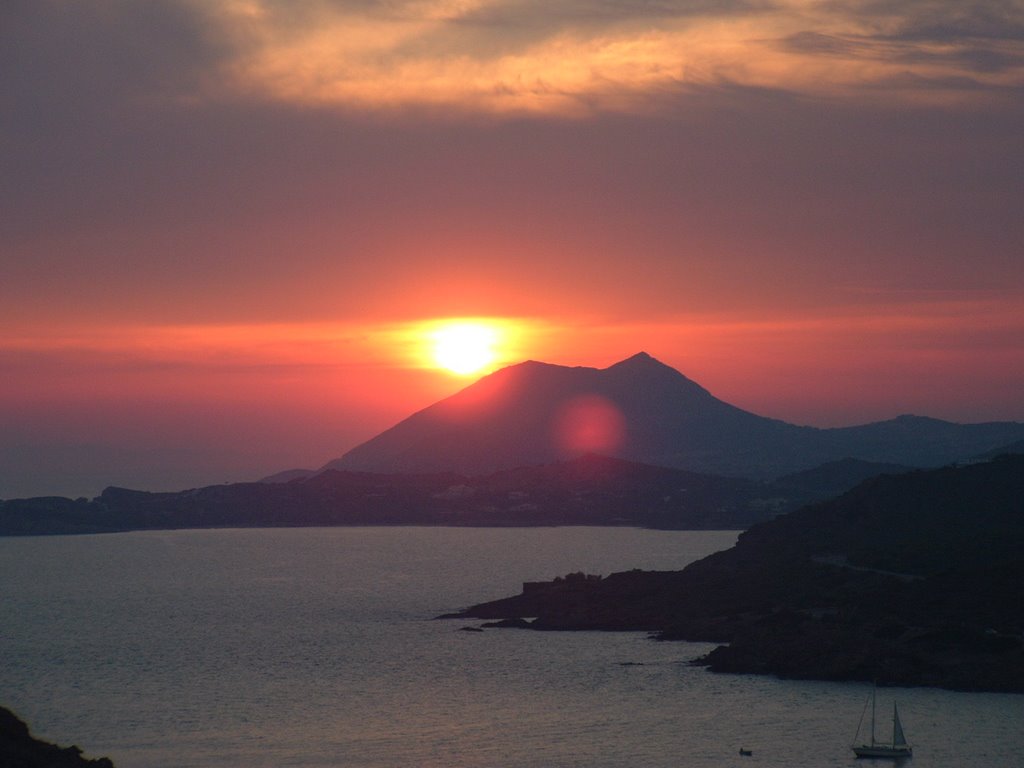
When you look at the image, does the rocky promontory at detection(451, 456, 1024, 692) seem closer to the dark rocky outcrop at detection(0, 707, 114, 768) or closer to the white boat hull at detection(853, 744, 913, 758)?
the white boat hull at detection(853, 744, 913, 758)

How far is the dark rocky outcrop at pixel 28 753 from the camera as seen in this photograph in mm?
44594

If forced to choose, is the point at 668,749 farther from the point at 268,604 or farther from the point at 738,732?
the point at 268,604

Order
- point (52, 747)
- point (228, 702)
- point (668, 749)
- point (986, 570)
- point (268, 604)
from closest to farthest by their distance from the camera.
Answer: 1. point (52, 747)
2. point (668, 749)
3. point (228, 702)
4. point (986, 570)
5. point (268, 604)

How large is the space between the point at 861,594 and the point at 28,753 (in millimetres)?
65433

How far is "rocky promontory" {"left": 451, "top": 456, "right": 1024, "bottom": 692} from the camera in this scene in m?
82.3

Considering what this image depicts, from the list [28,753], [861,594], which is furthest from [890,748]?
[28,753]

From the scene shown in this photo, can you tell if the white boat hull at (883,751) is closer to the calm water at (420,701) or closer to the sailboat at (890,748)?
the sailboat at (890,748)

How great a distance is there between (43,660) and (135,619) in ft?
100

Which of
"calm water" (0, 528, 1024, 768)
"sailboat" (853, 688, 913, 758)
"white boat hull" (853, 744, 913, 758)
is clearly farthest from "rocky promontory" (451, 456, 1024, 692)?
"white boat hull" (853, 744, 913, 758)

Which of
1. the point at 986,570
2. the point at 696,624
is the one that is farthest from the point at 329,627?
the point at 986,570

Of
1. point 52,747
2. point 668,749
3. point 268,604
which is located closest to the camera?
point 52,747

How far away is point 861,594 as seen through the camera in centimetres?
9644

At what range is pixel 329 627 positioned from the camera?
119 meters

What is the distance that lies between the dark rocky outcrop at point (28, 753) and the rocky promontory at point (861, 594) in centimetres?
4713
